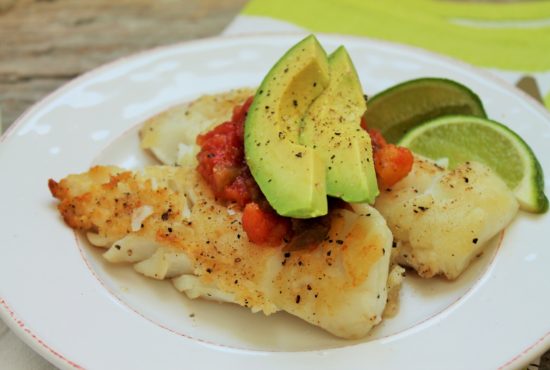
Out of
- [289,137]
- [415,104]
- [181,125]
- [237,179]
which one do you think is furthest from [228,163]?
[415,104]

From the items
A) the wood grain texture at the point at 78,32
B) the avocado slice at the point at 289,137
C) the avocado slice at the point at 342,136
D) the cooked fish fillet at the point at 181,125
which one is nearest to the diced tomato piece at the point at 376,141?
the avocado slice at the point at 342,136

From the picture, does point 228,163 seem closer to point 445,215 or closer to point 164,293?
point 164,293

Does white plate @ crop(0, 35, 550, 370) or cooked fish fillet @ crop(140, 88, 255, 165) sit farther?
cooked fish fillet @ crop(140, 88, 255, 165)

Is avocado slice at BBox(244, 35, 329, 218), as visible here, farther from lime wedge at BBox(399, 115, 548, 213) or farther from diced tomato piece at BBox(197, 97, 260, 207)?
lime wedge at BBox(399, 115, 548, 213)

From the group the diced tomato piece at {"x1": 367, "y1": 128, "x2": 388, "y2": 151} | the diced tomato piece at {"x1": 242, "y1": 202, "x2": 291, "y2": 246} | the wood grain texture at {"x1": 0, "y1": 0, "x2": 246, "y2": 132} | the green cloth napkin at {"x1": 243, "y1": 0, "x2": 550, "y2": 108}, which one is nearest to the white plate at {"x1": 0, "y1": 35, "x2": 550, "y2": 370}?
the diced tomato piece at {"x1": 242, "y1": 202, "x2": 291, "y2": 246}

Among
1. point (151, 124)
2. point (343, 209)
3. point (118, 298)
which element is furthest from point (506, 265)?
point (151, 124)

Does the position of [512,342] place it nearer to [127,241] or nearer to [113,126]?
[127,241]
